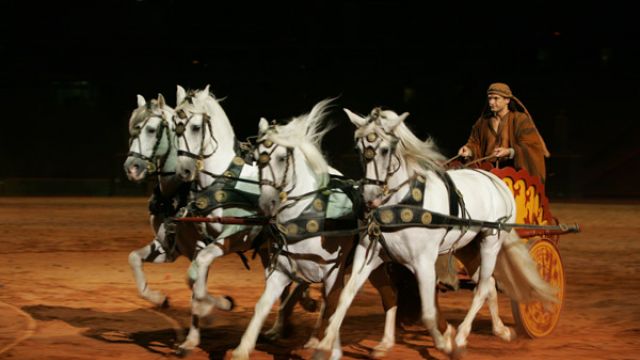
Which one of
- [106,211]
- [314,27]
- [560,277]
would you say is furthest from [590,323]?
[314,27]

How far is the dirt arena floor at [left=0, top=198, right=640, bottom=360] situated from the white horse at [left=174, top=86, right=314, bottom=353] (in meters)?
0.69

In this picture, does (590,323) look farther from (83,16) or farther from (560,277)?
(83,16)

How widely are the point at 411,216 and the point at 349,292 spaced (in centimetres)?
67

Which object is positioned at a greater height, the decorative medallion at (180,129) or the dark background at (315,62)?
the dark background at (315,62)

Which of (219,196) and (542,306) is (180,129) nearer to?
(219,196)

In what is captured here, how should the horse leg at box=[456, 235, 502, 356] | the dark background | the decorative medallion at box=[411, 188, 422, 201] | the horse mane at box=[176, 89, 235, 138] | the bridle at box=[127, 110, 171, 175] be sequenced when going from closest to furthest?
the decorative medallion at box=[411, 188, 422, 201] → the horse leg at box=[456, 235, 502, 356] → the horse mane at box=[176, 89, 235, 138] → the bridle at box=[127, 110, 171, 175] → the dark background

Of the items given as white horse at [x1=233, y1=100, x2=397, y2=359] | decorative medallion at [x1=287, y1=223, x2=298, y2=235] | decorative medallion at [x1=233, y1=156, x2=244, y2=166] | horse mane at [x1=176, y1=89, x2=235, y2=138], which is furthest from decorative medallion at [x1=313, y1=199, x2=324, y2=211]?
horse mane at [x1=176, y1=89, x2=235, y2=138]

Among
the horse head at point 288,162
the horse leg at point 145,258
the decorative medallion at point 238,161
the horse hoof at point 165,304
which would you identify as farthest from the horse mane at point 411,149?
the horse hoof at point 165,304

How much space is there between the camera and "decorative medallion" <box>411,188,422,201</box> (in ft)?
20.7

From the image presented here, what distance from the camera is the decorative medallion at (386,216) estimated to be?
6.16m

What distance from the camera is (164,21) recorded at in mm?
32875

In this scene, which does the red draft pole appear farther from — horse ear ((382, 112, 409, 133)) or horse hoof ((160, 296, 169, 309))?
horse hoof ((160, 296, 169, 309))

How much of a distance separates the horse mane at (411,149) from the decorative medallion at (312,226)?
2.44 feet

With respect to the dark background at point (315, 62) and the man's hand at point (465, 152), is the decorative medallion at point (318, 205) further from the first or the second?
the dark background at point (315, 62)
